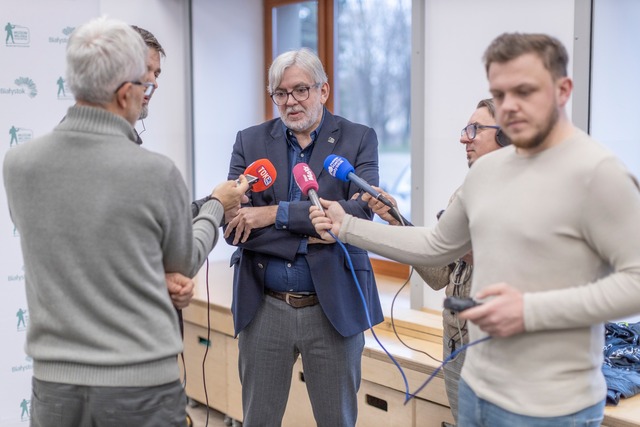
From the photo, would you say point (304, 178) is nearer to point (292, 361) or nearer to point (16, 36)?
point (292, 361)

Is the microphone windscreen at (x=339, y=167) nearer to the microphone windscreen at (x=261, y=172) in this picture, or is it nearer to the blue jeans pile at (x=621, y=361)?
the microphone windscreen at (x=261, y=172)

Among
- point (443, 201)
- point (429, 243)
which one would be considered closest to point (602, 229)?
point (429, 243)

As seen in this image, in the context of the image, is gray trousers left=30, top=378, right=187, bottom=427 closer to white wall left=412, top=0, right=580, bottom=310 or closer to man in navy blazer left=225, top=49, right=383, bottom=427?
man in navy blazer left=225, top=49, right=383, bottom=427

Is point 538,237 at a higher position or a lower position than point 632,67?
lower

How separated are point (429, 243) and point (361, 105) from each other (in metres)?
3.03

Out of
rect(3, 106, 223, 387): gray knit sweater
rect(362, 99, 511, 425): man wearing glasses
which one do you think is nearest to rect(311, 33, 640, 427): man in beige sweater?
rect(362, 99, 511, 425): man wearing glasses

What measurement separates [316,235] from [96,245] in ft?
3.17

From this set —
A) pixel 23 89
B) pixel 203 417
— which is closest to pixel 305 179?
pixel 23 89

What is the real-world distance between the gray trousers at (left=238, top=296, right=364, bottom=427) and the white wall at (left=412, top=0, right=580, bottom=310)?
47.7 inches

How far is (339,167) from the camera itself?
2.31 meters

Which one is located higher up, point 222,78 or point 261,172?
point 222,78

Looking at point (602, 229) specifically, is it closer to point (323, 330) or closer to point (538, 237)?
point (538, 237)

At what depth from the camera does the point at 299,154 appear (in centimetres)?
254

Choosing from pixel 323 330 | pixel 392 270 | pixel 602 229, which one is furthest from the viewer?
pixel 392 270
